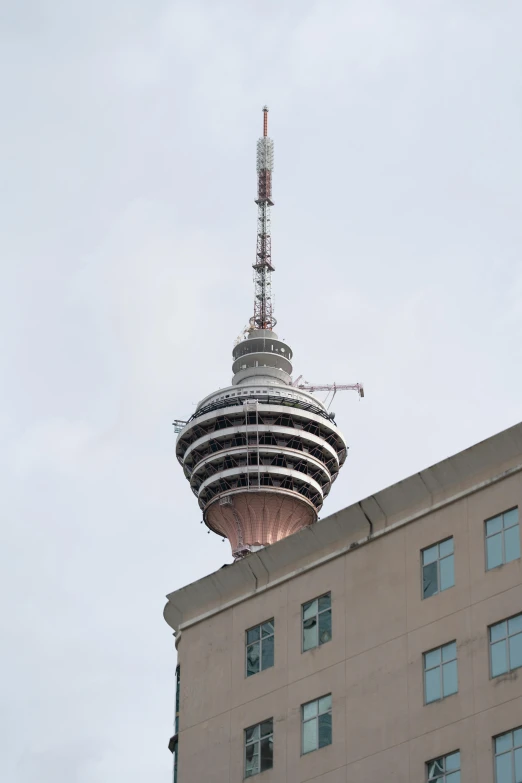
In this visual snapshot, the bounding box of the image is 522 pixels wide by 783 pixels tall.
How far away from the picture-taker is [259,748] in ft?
159

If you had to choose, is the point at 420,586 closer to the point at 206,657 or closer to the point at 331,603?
the point at 331,603

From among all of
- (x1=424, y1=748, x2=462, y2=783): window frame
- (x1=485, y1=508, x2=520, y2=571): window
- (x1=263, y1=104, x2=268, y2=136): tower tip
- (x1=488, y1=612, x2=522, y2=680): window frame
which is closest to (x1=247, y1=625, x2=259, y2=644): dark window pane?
(x1=424, y1=748, x2=462, y2=783): window frame

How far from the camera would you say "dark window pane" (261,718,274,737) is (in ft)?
159

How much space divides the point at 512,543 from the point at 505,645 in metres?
2.90

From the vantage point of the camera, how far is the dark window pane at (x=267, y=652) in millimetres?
49719

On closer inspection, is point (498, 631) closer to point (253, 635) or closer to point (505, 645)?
point (505, 645)

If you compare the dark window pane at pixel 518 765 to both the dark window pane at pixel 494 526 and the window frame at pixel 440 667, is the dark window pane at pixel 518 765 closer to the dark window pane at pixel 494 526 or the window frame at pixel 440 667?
the window frame at pixel 440 667

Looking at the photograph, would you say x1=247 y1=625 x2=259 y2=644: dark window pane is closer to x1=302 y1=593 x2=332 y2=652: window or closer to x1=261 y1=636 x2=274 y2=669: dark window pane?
x1=261 y1=636 x2=274 y2=669: dark window pane

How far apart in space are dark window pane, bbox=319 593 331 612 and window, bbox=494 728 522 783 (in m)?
8.22

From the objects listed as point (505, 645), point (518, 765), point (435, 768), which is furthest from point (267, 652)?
point (518, 765)

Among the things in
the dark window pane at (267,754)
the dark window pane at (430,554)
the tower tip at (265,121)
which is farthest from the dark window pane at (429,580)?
the tower tip at (265,121)

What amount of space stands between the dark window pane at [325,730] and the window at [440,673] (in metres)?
3.46

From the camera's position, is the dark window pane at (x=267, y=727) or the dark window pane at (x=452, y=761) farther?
the dark window pane at (x=267, y=727)

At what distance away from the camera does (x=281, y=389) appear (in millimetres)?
166250
